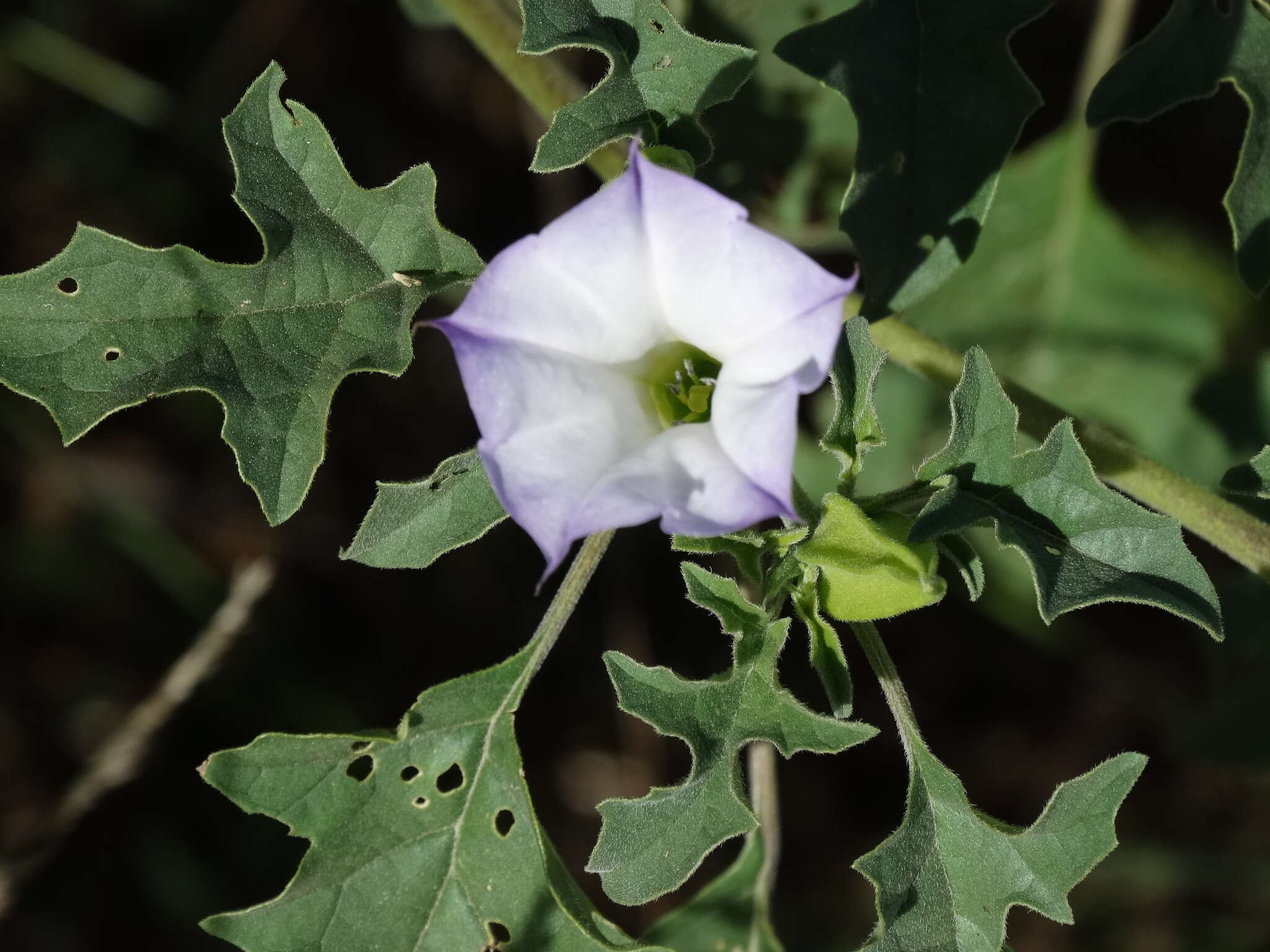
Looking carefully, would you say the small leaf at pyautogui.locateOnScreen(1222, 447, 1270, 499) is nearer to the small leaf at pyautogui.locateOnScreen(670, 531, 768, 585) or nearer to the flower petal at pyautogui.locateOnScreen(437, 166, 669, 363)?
the small leaf at pyautogui.locateOnScreen(670, 531, 768, 585)

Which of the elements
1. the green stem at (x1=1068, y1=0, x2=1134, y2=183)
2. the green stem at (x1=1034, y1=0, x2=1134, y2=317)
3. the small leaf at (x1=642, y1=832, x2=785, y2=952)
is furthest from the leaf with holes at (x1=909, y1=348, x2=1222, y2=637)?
the green stem at (x1=1034, y1=0, x2=1134, y2=317)

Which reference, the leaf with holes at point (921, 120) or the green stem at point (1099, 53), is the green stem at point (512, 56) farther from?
the green stem at point (1099, 53)

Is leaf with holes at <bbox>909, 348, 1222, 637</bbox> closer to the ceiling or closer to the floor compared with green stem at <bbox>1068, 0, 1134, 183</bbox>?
closer to the ceiling

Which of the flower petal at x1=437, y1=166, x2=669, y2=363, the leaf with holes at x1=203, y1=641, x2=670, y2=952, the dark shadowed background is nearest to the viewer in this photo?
the flower petal at x1=437, y1=166, x2=669, y2=363

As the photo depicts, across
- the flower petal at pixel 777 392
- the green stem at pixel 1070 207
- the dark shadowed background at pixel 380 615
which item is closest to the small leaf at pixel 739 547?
the flower petal at pixel 777 392

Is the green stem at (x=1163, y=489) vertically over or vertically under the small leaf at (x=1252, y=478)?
under

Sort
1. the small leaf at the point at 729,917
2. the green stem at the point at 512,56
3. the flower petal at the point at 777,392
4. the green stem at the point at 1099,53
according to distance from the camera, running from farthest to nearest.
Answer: the green stem at the point at 1099,53 → the small leaf at the point at 729,917 → the green stem at the point at 512,56 → the flower petal at the point at 777,392

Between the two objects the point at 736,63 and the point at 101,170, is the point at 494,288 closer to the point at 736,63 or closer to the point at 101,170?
the point at 736,63
